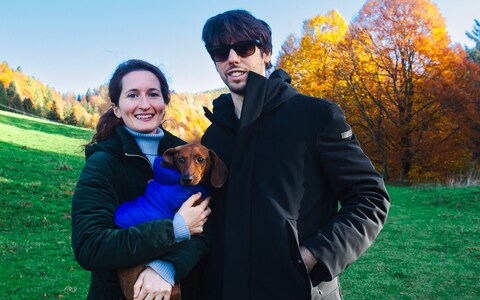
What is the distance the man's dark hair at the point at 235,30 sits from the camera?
2453 mm

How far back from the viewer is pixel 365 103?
2288 cm

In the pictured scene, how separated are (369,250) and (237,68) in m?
8.01

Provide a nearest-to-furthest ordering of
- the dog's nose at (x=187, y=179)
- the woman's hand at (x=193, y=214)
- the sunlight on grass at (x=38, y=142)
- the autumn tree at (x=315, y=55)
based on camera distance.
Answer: the woman's hand at (x=193, y=214) → the dog's nose at (x=187, y=179) → the sunlight on grass at (x=38, y=142) → the autumn tree at (x=315, y=55)

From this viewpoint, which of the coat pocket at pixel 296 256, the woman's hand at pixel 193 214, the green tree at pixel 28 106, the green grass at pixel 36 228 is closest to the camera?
the coat pocket at pixel 296 256

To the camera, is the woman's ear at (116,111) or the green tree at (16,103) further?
the green tree at (16,103)

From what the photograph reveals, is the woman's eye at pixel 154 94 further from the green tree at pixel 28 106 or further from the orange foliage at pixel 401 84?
the green tree at pixel 28 106

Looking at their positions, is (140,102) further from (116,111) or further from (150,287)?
(150,287)

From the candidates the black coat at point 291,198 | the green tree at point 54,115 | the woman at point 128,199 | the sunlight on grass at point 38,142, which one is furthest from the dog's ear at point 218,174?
the green tree at point 54,115

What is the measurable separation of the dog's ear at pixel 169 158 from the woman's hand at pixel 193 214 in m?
0.34

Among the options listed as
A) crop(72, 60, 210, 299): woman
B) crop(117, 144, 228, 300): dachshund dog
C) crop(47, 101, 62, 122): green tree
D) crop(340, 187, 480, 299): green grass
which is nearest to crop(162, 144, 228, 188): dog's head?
crop(117, 144, 228, 300): dachshund dog

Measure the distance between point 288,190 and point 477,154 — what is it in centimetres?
2343

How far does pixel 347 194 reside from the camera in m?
2.08

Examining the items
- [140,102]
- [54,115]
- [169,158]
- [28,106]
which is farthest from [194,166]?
[28,106]

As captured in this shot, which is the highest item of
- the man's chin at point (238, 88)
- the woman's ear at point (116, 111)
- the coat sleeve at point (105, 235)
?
the man's chin at point (238, 88)
